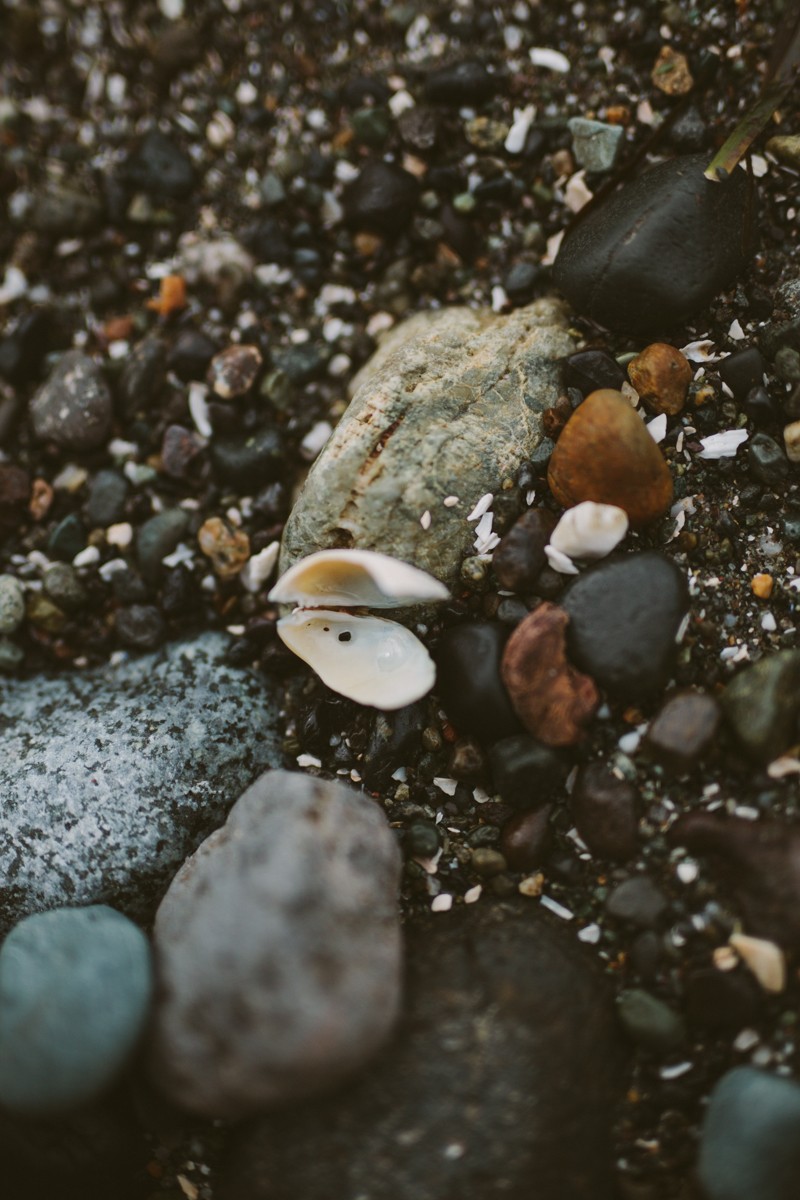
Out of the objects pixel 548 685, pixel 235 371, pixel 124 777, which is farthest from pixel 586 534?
pixel 124 777

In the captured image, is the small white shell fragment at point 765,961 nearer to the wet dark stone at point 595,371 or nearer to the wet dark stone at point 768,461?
the wet dark stone at point 768,461

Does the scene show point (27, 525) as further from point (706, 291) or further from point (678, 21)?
point (678, 21)

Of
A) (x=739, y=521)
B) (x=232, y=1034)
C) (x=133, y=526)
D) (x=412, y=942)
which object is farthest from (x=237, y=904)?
(x=739, y=521)

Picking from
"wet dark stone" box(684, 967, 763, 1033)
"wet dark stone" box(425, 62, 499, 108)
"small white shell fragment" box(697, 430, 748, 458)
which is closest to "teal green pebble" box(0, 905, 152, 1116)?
"wet dark stone" box(684, 967, 763, 1033)

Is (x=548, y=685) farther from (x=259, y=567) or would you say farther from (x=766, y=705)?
(x=259, y=567)

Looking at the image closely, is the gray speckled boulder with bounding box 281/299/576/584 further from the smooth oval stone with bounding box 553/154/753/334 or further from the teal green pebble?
the teal green pebble

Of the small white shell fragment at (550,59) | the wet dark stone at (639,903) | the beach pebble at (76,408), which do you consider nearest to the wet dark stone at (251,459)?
the beach pebble at (76,408)

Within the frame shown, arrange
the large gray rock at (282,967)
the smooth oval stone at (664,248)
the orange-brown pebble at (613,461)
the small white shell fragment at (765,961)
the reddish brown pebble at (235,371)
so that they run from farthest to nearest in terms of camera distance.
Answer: the reddish brown pebble at (235,371) < the smooth oval stone at (664,248) < the orange-brown pebble at (613,461) < the small white shell fragment at (765,961) < the large gray rock at (282,967)
